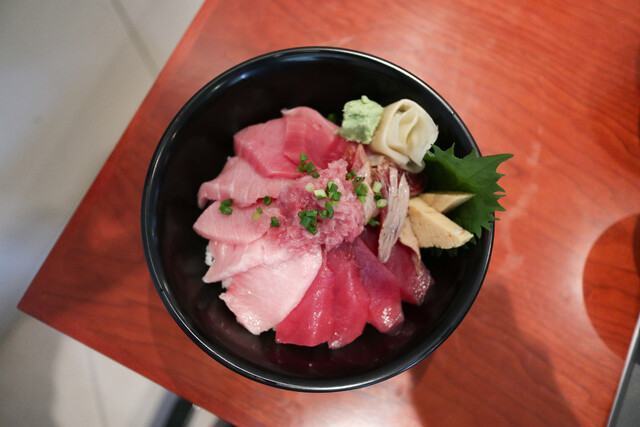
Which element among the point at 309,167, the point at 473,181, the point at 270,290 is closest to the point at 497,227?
the point at 473,181

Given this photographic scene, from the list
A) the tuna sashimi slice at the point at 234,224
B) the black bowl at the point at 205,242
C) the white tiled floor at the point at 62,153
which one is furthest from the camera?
the white tiled floor at the point at 62,153

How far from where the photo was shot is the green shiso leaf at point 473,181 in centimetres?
117

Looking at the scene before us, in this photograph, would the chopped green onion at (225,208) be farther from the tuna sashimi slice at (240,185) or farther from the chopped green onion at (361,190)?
the chopped green onion at (361,190)

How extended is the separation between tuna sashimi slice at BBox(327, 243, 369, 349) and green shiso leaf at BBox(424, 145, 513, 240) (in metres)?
0.37

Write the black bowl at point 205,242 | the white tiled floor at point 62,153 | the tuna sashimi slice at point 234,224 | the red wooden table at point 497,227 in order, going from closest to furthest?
the black bowl at point 205,242 → the tuna sashimi slice at point 234,224 → the red wooden table at point 497,227 → the white tiled floor at point 62,153

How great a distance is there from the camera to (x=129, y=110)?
2.12 m

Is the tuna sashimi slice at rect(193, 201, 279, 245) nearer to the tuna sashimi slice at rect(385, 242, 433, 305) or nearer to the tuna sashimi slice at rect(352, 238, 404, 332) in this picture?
the tuna sashimi slice at rect(352, 238, 404, 332)

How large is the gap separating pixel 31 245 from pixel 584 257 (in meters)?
2.38

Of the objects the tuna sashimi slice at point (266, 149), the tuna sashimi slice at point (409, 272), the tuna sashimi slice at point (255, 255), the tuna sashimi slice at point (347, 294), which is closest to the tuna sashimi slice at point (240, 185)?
the tuna sashimi slice at point (266, 149)

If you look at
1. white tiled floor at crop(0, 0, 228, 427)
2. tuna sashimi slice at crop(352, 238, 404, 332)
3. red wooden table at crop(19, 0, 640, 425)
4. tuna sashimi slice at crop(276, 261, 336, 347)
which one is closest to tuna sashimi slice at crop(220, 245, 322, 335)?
tuna sashimi slice at crop(276, 261, 336, 347)

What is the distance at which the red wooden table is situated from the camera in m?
1.47

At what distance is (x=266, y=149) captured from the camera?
4.35 feet

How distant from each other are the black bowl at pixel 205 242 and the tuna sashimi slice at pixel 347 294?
0.25 ft

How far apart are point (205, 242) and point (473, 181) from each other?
91 centimetres
